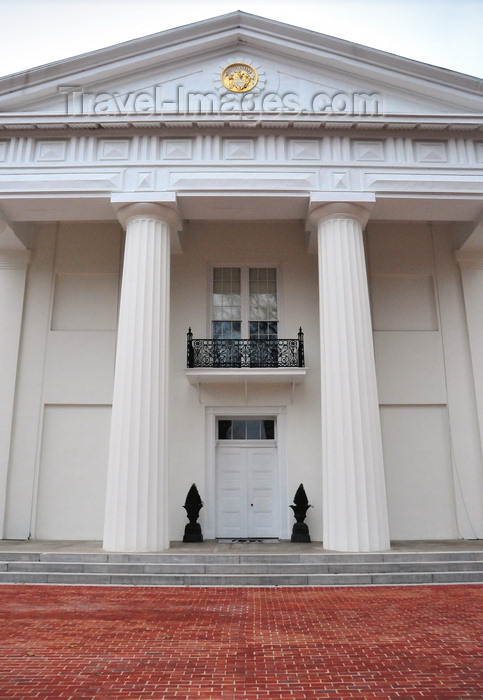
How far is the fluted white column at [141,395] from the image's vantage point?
422 inches

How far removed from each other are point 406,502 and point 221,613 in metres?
7.95

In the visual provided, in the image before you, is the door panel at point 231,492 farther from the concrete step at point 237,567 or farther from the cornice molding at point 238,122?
the cornice molding at point 238,122

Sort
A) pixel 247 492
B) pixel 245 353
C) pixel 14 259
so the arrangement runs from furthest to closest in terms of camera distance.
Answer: pixel 14 259 < pixel 245 353 < pixel 247 492

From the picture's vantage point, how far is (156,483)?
36.0 ft

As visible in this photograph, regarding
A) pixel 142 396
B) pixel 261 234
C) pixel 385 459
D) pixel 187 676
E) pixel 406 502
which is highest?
pixel 261 234

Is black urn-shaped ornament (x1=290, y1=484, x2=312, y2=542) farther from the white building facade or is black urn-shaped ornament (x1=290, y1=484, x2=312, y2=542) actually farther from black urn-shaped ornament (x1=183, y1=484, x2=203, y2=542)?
black urn-shaped ornament (x1=183, y1=484, x2=203, y2=542)

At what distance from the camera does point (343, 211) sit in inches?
484

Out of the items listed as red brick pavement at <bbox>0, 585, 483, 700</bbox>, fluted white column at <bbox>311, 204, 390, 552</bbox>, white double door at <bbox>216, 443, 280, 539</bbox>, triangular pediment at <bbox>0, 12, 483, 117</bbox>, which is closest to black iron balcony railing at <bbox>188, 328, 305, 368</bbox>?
white double door at <bbox>216, 443, 280, 539</bbox>

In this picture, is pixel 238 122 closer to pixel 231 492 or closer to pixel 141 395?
pixel 141 395

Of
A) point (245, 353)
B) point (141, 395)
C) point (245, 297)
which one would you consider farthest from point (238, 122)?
point (141, 395)

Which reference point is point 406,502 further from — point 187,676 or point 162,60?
point 162,60

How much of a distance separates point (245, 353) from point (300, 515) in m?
4.20

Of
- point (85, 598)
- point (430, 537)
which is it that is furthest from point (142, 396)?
point (430, 537)

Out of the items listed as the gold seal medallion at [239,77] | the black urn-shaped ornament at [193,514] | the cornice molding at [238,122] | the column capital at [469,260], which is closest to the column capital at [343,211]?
the cornice molding at [238,122]
